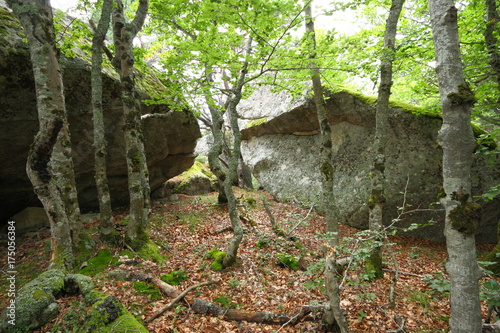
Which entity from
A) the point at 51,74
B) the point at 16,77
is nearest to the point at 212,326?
the point at 51,74

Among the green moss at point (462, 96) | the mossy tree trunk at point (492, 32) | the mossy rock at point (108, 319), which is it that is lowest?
the mossy rock at point (108, 319)

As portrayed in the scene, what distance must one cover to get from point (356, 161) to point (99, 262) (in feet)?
33.1

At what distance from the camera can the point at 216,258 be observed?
243 inches

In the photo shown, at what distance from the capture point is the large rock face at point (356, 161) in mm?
9195

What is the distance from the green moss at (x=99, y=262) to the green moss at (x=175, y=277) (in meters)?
1.21

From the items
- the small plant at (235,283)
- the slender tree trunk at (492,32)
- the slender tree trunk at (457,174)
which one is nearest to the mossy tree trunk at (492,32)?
the slender tree trunk at (492,32)

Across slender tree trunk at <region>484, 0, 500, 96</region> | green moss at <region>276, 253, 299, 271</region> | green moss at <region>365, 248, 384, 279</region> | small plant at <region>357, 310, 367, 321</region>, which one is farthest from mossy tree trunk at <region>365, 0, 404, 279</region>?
slender tree trunk at <region>484, 0, 500, 96</region>

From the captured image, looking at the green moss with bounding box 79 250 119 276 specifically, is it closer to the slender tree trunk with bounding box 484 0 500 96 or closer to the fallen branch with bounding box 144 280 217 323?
the fallen branch with bounding box 144 280 217 323

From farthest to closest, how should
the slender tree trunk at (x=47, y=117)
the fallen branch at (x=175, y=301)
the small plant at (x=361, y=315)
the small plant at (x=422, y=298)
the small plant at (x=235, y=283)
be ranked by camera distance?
the small plant at (x=235, y=283), the small plant at (x=422, y=298), the small plant at (x=361, y=315), the slender tree trunk at (x=47, y=117), the fallen branch at (x=175, y=301)

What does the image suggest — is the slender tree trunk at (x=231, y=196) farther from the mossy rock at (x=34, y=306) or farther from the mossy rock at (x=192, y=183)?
the mossy rock at (x=192, y=183)

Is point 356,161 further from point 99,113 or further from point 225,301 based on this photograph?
point 99,113

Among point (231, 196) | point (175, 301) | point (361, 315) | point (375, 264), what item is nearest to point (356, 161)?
point (375, 264)

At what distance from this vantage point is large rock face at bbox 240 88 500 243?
9195 mm

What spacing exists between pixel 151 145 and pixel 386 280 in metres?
9.04
